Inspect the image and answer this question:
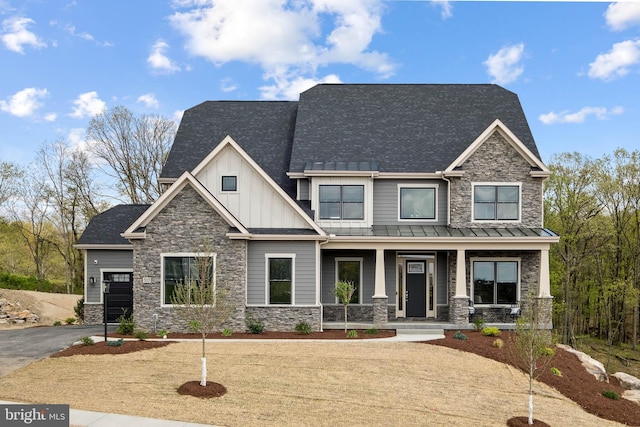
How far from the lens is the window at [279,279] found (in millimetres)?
19047

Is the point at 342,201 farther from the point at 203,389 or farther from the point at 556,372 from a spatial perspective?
the point at 203,389

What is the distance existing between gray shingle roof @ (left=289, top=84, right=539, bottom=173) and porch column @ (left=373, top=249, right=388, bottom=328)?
161 inches

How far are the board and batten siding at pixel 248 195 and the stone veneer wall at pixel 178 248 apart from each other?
1.52 m

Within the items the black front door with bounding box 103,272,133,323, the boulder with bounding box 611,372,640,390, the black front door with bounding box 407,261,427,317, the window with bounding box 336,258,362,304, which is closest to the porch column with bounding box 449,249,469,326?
the black front door with bounding box 407,261,427,317

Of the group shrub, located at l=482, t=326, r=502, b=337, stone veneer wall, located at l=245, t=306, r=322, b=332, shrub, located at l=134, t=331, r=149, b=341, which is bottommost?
shrub, located at l=482, t=326, r=502, b=337

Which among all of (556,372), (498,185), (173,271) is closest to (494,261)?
(498,185)

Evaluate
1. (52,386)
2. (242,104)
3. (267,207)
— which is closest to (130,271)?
(267,207)

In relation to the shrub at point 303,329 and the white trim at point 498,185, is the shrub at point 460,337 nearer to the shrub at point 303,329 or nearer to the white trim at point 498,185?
the shrub at point 303,329

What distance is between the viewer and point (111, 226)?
23734 mm

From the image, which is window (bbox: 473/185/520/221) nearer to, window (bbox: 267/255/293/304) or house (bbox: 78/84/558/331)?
house (bbox: 78/84/558/331)

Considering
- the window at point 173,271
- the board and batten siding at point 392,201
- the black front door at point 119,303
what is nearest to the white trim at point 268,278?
the window at point 173,271

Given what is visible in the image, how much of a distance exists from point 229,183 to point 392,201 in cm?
675

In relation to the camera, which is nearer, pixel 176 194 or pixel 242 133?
pixel 176 194

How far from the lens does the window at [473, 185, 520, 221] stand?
2139 centimetres
